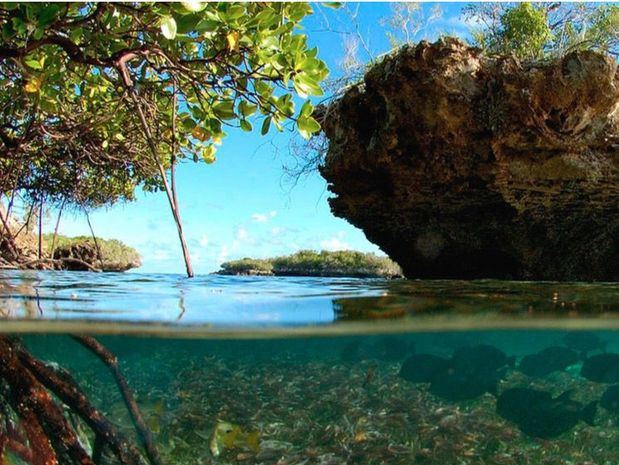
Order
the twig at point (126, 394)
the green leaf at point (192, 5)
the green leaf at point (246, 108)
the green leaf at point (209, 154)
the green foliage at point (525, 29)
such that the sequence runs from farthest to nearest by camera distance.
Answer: the green foliage at point (525, 29)
the green leaf at point (209, 154)
the green leaf at point (246, 108)
the twig at point (126, 394)
the green leaf at point (192, 5)

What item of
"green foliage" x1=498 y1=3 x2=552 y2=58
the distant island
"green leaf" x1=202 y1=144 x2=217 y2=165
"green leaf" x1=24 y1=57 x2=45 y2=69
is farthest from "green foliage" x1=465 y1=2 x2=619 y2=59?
"green leaf" x1=24 y1=57 x2=45 y2=69

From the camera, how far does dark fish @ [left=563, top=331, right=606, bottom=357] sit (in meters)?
4.48

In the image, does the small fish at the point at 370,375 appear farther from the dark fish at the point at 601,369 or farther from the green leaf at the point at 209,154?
the green leaf at the point at 209,154

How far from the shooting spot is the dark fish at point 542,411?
13.3ft

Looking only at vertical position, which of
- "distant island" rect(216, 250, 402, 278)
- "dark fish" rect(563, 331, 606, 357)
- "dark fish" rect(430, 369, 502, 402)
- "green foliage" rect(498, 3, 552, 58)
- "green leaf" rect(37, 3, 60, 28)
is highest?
"green foliage" rect(498, 3, 552, 58)

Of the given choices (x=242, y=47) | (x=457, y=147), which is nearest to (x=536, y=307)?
(x=457, y=147)

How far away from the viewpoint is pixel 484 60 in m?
5.54

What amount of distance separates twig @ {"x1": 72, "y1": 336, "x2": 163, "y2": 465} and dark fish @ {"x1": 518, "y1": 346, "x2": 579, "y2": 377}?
2951 mm

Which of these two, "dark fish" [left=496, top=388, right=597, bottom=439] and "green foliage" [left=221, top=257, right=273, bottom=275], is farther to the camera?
"green foliage" [left=221, top=257, right=273, bottom=275]

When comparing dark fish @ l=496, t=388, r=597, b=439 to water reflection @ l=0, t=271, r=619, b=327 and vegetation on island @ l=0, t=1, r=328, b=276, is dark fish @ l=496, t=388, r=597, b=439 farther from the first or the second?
vegetation on island @ l=0, t=1, r=328, b=276

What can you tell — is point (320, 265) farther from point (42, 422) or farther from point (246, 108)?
point (42, 422)

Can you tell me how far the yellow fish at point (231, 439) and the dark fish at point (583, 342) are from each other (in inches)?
101

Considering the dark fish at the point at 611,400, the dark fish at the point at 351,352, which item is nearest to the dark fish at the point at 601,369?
the dark fish at the point at 611,400

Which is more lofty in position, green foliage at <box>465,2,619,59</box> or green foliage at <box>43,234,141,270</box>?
green foliage at <box>465,2,619,59</box>
